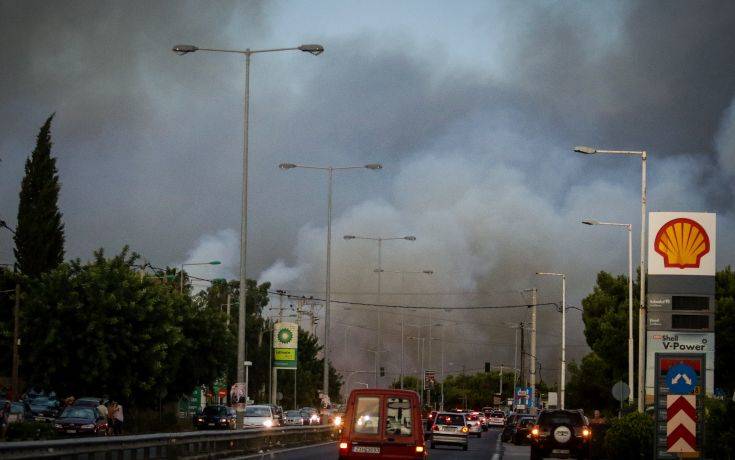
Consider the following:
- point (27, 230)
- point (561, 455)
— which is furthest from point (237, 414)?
point (27, 230)

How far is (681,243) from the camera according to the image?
126 feet

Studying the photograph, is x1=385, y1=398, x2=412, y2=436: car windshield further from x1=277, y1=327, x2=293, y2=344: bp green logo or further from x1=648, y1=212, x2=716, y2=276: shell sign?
x1=277, y1=327, x2=293, y2=344: bp green logo

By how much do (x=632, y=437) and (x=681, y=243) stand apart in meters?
6.23

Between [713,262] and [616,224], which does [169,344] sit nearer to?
[616,224]

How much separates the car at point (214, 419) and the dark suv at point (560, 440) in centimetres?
2915

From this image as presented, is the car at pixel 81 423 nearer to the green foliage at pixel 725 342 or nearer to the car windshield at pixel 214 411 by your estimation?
the car windshield at pixel 214 411

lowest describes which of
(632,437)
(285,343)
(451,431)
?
(451,431)

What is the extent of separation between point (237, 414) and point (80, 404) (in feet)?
38.7

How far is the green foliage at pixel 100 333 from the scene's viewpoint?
56.5 meters

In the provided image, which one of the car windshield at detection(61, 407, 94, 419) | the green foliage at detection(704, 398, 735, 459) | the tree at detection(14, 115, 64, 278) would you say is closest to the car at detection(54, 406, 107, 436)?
the car windshield at detection(61, 407, 94, 419)

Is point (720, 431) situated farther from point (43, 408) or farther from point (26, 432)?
point (43, 408)

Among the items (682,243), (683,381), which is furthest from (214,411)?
(683,381)

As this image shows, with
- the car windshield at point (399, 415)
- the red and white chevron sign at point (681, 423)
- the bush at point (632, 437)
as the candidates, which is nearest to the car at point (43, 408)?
the bush at point (632, 437)

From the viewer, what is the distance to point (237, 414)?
40312 millimetres
